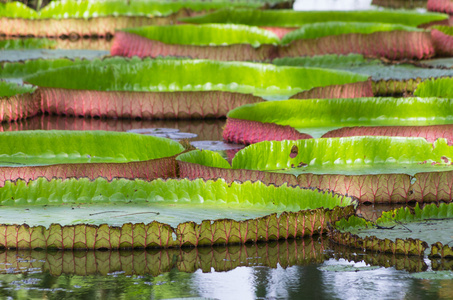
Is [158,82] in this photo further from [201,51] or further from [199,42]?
[199,42]

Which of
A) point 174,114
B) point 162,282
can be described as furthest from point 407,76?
point 162,282

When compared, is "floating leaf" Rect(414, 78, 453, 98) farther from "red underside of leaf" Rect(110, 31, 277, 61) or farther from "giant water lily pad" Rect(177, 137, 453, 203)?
"red underside of leaf" Rect(110, 31, 277, 61)

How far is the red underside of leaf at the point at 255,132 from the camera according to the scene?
5.10 metres

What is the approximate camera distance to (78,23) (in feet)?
37.4

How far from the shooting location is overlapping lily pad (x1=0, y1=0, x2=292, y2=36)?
36.9 ft

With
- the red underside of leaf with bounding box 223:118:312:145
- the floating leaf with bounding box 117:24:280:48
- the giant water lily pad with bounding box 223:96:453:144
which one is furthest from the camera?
the floating leaf with bounding box 117:24:280:48

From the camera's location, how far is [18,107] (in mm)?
6387

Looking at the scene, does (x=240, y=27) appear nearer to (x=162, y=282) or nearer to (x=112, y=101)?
(x=112, y=101)

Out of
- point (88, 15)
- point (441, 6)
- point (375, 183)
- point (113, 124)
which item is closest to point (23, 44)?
point (88, 15)

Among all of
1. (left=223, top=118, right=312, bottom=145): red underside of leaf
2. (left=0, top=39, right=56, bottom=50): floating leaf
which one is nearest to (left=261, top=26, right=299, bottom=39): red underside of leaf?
(left=0, top=39, right=56, bottom=50): floating leaf

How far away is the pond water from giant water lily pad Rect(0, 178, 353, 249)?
0.05 m

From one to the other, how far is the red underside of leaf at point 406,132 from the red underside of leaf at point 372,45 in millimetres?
3815

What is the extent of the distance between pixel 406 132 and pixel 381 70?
313cm

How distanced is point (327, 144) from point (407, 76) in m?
3.15
